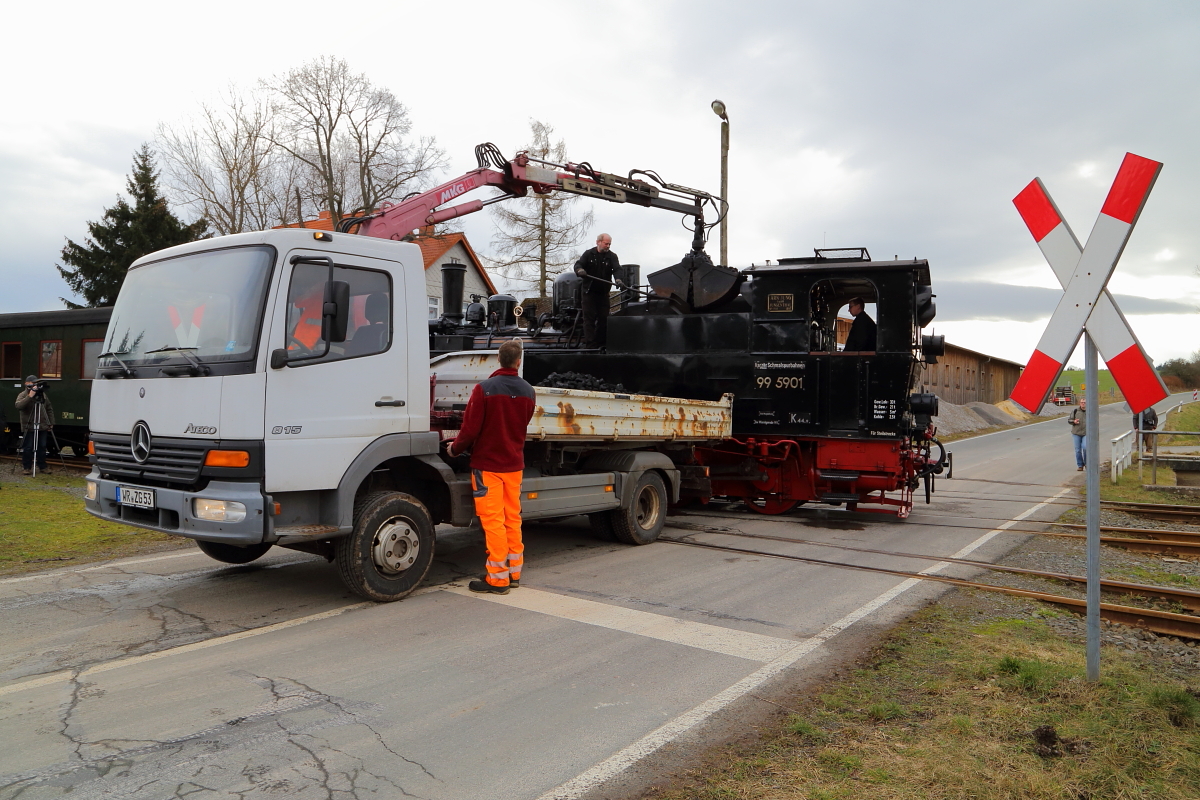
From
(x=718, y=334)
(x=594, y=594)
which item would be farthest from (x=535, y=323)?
(x=594, y=594)

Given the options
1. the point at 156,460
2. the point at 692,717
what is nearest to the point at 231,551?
the point at 156,460

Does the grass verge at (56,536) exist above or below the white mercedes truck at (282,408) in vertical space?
below

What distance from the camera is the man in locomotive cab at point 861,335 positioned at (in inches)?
415

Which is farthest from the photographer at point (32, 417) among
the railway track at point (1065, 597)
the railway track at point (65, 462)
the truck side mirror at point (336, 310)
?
the railway track at point (1065, 597)

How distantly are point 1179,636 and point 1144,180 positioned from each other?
3.61m

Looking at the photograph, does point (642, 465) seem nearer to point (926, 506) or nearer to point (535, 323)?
point (535, 323)

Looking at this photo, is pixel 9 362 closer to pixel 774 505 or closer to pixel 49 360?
pixel 49 360

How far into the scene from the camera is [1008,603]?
646 cm

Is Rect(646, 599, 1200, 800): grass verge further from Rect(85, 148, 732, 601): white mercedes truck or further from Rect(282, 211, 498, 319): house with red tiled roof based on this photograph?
Rect(282, 211, 498, 319): house with red tiled roof

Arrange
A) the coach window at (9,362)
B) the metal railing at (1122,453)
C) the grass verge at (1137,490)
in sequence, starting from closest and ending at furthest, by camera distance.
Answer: the grass verge at (1137,490) → the metal railing at (1122,453) → the coach window at (9,362)

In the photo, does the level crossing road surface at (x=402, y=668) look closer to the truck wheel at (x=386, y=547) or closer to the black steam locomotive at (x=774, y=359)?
the truck wheel at (x=386, y=547)

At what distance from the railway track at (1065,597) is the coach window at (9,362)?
1640 centimetres

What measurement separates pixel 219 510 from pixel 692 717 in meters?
3.28

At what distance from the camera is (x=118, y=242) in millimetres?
32812
